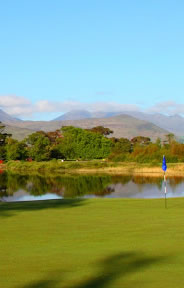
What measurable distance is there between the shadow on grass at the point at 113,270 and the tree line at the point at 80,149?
2176 inches

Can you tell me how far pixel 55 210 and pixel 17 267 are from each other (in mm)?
7857

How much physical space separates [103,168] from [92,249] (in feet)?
168

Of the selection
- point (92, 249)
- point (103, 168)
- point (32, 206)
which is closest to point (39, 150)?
point (103, 168)

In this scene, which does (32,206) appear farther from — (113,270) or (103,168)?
(103,168)

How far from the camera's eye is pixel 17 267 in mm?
6922

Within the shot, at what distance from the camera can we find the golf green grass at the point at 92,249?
6.22m

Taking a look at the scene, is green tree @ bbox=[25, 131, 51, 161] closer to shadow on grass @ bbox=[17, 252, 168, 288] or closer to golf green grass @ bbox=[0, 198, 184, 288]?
golf green grass @ bbox=[0, 198, 184, 288]

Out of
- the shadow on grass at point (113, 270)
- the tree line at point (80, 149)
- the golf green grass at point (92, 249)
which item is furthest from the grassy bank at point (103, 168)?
the shadow on grass at point (113, 270)

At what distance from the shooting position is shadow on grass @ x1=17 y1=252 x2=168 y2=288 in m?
5.97

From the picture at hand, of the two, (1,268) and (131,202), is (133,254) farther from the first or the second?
(131,202)

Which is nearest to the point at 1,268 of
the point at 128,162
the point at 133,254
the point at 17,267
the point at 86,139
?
the point at 17,267

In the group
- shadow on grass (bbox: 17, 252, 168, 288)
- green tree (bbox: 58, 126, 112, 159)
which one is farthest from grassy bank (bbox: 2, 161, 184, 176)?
shadow on grass (bbox: 17, 252, 168, 288)

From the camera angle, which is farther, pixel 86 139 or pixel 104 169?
pixel 86 139

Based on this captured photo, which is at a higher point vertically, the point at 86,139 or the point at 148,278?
the point at 86,139
